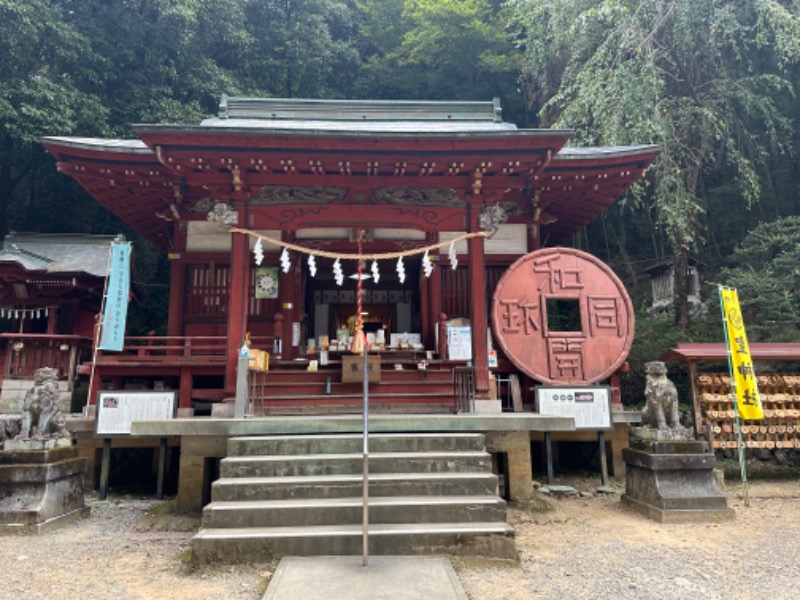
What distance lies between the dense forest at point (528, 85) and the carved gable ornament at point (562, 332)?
317 centimetres

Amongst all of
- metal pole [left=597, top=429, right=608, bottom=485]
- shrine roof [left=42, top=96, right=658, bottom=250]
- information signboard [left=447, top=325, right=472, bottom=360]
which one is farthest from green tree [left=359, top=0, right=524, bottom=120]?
metal pole [left=597, top=429, right=608, bottom=485]

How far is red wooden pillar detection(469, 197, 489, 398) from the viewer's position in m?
7.61

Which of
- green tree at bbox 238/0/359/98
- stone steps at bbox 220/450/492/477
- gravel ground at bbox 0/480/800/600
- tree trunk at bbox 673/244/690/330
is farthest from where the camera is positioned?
green tree at bbox 238/0/359/98

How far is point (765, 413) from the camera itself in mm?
7594

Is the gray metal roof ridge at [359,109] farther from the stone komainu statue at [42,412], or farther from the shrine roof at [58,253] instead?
the stone komainu statue at [42,412]

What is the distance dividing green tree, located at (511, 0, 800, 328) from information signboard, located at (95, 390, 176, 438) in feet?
32.8

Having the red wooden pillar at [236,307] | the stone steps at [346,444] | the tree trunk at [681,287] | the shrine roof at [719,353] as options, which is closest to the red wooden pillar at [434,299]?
the red wooden pillar at [236,307]

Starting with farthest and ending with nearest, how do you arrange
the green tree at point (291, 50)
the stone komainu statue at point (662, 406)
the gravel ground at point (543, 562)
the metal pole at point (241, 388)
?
the green tree at point (291, 50)
the metal pole at point (241, 388)
the stone komainu statue at point (662, 406)
the gravel ground at point (543, 562)

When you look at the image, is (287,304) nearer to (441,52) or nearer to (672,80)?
(672,80)

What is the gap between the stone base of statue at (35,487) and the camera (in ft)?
16.9

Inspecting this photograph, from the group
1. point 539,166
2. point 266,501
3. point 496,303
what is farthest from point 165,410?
point 539,166

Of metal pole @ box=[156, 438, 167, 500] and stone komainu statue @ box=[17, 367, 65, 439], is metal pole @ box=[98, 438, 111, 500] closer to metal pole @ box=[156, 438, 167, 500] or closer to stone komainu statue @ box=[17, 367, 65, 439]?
metal pole @ box=[156, 438, 167, 500]

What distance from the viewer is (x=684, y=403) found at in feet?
36.2

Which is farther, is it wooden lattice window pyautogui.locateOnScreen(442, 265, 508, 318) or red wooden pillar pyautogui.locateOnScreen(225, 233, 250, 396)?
wooden lattice window pyautogui.locateOnScreen(442, 265, 508, 318)
